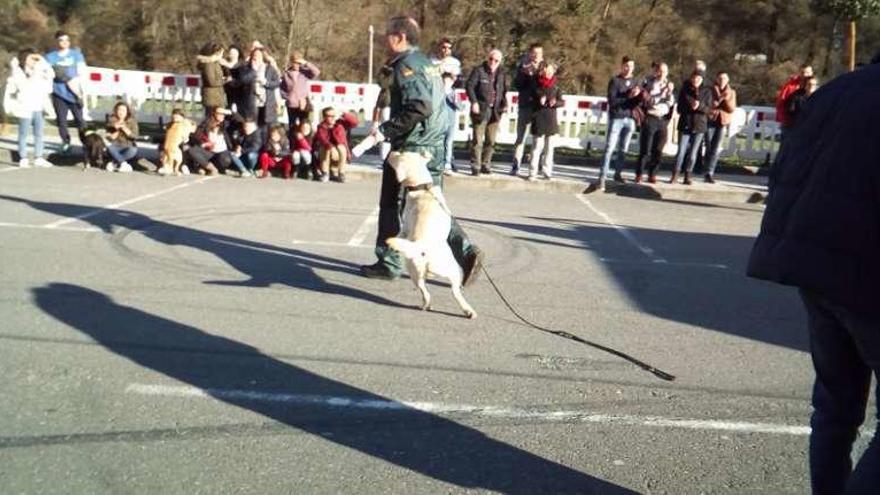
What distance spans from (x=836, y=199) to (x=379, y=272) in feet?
15.4

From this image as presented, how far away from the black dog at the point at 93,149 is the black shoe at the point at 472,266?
27.5 feet

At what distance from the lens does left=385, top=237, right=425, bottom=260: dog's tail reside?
563 centimetres

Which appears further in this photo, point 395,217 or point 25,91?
point 25,91

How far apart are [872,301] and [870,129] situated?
51cm

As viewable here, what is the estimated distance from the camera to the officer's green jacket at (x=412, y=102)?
20.8ft

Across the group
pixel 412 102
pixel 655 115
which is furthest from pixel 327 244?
pixel 655 115

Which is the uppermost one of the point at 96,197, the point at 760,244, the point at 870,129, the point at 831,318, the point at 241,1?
the point at 241,1

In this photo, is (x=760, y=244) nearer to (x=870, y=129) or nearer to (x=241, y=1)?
(x=870, y=129)

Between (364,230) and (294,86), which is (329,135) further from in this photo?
(364,230)

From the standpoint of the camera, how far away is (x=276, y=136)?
13.3m

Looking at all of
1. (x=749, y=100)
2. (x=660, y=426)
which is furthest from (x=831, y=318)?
(x=749, y=100)

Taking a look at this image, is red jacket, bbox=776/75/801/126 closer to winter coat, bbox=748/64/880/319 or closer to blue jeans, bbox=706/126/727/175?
blue jeans, bbox=706/126/727/175

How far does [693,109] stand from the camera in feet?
41.7

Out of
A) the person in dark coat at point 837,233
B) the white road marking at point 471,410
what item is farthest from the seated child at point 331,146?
the person in dark coat at point 837,233
